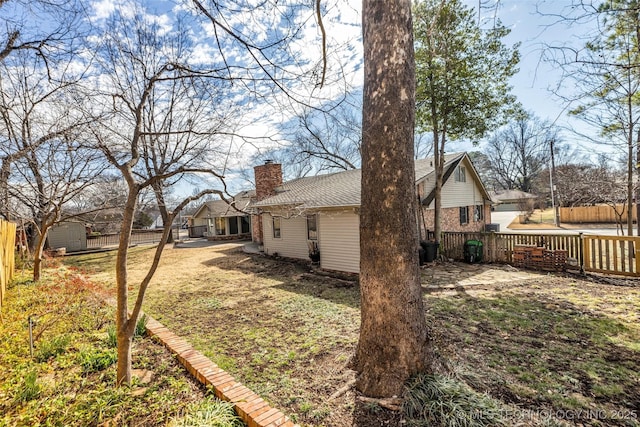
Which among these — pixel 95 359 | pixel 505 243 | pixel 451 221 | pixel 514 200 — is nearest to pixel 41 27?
pixel 95 359

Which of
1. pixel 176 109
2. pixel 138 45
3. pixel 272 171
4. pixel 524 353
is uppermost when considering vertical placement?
pixel 138 45

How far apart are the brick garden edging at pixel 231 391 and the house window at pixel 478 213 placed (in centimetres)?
1694

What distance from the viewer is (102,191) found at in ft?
30.4

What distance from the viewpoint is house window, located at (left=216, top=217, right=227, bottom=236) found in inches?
1079

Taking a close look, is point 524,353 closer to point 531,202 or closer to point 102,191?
point 102,191

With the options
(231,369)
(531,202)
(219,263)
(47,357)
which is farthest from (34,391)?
(531,202)

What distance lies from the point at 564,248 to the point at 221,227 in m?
25.0

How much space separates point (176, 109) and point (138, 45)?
2113mm

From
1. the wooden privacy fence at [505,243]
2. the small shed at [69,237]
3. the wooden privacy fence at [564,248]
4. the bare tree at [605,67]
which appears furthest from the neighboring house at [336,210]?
the small shed at [69,237]

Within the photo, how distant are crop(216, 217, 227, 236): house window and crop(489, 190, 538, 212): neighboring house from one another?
24584mm

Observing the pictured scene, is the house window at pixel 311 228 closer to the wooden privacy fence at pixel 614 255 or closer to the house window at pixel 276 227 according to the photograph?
the house window at pixel 276 227

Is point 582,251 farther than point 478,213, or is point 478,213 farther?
point 478,213

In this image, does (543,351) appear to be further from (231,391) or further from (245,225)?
(245,225)

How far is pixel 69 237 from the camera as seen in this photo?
2116 cm
